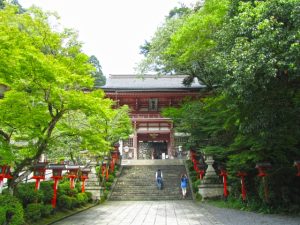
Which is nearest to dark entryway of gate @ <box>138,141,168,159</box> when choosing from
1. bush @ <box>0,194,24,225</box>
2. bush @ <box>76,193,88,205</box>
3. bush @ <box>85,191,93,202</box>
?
bush @ <box>85,191,93,202</box>

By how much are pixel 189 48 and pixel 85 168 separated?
8.32 meters

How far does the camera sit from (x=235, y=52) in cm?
902

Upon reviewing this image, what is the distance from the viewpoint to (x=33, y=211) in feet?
31.2

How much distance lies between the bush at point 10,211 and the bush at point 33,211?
1267 mm

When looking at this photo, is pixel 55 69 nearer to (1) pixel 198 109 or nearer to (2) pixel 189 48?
(2) pixel 189 48

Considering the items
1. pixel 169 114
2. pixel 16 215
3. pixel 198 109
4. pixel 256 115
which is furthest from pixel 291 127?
pixel 169 114

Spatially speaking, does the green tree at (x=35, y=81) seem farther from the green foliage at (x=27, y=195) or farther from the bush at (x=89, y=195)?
the bush at (x=89, y=195)

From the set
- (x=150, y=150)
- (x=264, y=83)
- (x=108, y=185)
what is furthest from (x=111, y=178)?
(x=264, y=83)

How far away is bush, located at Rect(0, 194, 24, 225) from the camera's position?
25.6 ft

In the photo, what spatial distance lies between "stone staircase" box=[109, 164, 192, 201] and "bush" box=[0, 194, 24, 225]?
439 inches

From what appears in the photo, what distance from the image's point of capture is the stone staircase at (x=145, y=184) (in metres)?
19.2

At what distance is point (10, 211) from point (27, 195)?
1961 millimetres

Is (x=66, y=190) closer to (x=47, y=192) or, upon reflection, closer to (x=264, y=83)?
(x=47, y=192)


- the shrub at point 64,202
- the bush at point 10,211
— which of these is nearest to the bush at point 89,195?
the shrub at point 64,202
